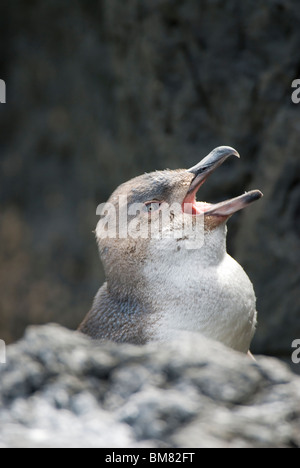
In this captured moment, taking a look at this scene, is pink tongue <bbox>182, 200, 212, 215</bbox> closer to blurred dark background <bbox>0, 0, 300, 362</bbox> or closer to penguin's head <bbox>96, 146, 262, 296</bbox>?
penguin's head <bbox>96, 146, 262, 296</bbox>

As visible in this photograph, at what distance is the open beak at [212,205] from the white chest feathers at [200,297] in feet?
0.49

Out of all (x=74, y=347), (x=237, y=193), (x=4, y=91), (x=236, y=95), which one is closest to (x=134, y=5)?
(x=236, y=95)

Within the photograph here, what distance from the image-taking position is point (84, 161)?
7516 millimetres

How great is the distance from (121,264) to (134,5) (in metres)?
3.03

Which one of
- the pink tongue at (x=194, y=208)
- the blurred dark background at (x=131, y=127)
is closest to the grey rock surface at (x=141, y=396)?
the pink tongue at (x=194, y=208)

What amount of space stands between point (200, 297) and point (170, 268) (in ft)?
0.68

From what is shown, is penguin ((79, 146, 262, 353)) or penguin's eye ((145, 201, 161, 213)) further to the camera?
penguin's eye ((145, 201, 161, 213))

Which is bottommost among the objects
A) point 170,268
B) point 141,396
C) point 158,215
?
point 141,396

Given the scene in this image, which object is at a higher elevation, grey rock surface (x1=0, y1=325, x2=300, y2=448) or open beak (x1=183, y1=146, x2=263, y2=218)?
open beak (x1=183, y1=146, x2=263, y2=218)

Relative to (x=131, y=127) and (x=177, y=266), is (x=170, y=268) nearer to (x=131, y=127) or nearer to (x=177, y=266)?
(x=177, y=266)

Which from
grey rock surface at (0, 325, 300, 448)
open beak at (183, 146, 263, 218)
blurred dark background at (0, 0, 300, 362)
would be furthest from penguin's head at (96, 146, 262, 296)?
blurred dark background at (0, 0, 300, 362)

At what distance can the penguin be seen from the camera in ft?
10.8

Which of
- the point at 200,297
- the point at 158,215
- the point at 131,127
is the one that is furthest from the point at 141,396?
the point at 131,127

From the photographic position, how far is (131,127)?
6496 mm
